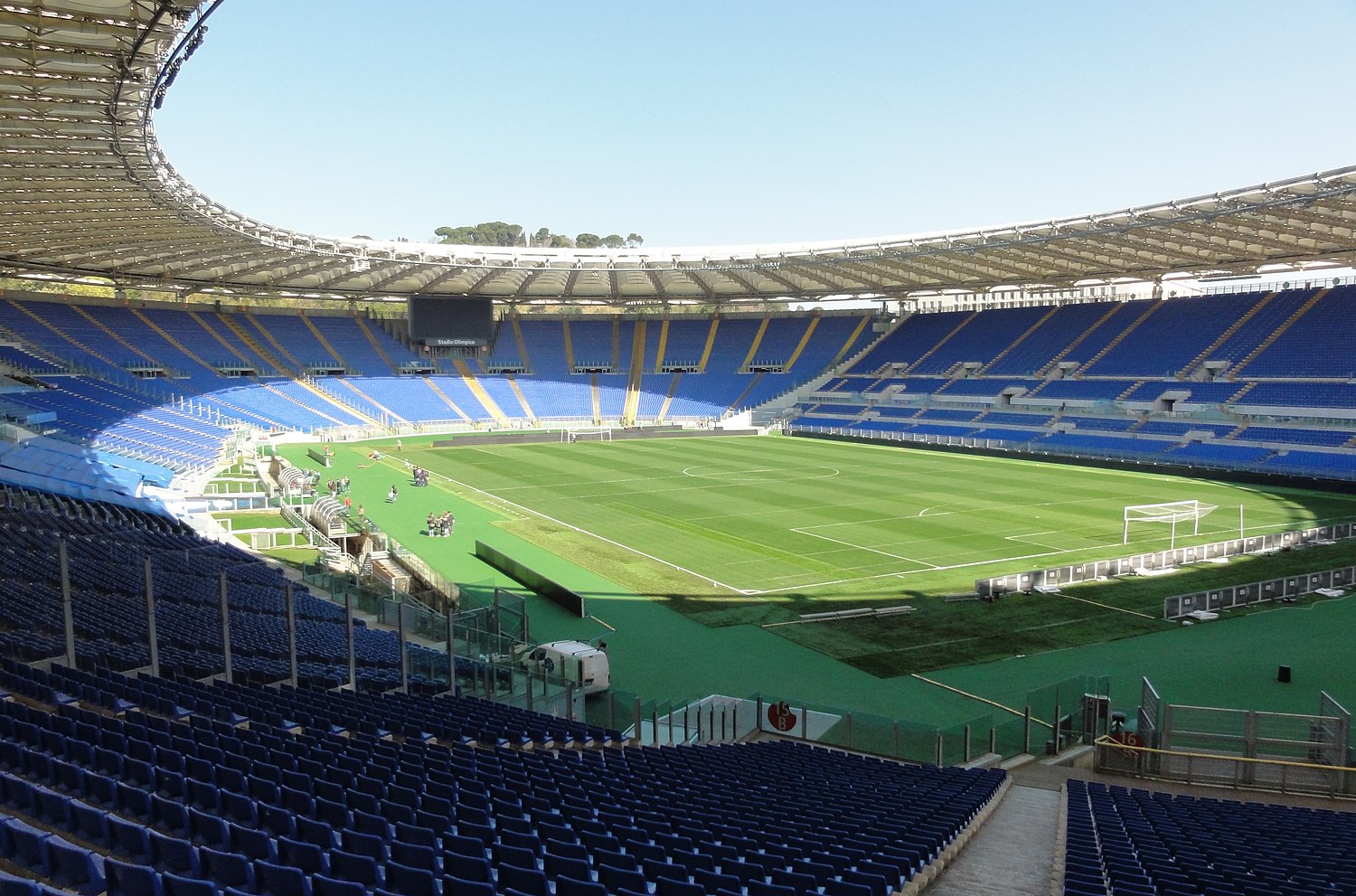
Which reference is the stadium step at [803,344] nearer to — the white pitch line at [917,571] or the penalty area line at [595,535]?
the penalty area line at [595,535]

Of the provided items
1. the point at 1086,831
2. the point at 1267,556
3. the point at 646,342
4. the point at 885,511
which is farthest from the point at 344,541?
the point at 646,342

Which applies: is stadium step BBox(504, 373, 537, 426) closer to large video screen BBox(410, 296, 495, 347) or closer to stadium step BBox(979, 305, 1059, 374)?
large video screen BBox(410, 296, 495, 347)

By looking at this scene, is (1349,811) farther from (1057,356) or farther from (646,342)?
(646,342)

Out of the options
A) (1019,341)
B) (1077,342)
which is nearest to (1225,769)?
(1077,342)

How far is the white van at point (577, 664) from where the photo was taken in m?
16.9

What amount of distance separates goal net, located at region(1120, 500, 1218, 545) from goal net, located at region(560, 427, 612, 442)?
124ft

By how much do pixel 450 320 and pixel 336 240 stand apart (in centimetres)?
2385

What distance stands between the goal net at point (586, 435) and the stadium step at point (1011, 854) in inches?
2158

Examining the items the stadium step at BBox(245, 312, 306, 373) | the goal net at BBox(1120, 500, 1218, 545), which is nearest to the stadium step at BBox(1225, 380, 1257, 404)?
the goal net at BBox(1120, 500, 1218, 545)

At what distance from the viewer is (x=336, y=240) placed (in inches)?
2072

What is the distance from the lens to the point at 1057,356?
62406 millimetres

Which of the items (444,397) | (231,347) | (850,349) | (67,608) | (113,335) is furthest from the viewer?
(850,349)

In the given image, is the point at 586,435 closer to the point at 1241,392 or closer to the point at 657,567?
the point at 1241,392

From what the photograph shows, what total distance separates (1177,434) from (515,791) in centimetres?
4841
